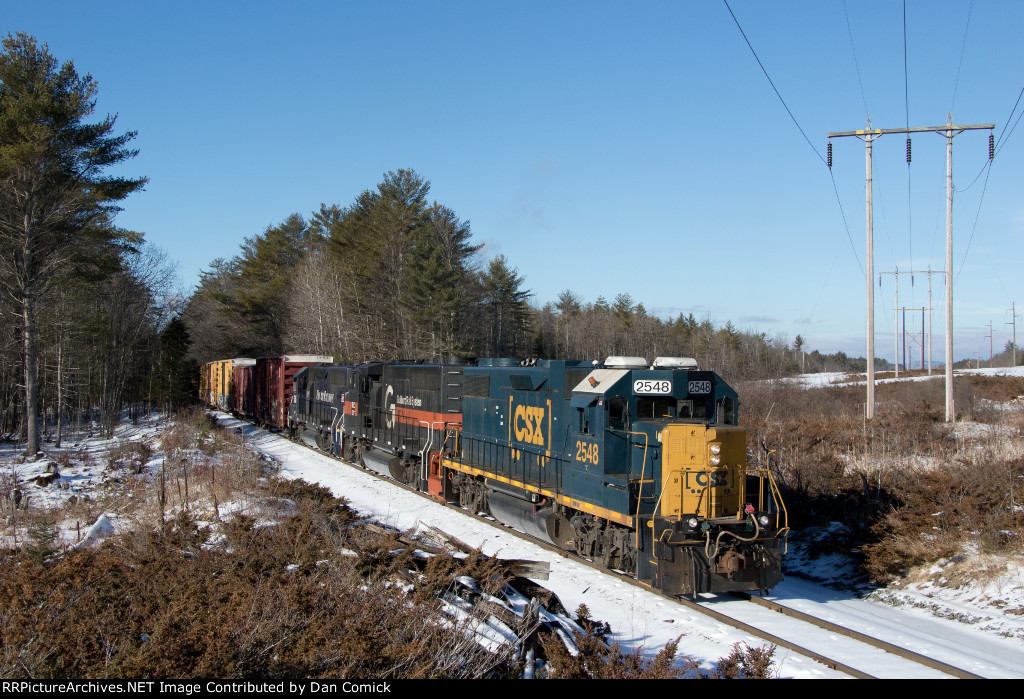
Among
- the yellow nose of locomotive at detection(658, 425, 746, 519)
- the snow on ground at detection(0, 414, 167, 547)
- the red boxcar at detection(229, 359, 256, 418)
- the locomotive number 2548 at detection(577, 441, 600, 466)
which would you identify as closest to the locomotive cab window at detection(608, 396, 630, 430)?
the locomotive number 2548 at detection(577, 441, 600, 466)

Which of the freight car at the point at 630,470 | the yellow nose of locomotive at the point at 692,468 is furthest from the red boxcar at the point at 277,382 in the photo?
the yellow nose of locomotive at the point at 692,468

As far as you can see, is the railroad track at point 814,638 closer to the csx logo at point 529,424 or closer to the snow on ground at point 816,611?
the snow on ground at point 816,611

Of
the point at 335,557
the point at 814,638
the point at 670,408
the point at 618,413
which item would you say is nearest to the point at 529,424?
the point at 618,413

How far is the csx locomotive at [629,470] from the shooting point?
9.35 metres

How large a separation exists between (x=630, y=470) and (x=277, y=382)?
25.2 m

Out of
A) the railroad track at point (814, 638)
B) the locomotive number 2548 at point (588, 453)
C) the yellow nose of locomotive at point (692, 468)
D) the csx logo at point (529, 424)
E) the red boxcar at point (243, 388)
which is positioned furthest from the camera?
the red boxcar at point (243, 388)

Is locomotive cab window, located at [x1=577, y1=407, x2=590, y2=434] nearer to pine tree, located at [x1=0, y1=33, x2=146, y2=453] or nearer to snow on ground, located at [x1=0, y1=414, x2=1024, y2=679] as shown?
snow on ground, located at [x1=0, y1=414, x2=1024, y2=679]

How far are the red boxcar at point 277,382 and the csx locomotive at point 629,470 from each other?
697 inches

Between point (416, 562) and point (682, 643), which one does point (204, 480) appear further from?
point (682, 643)

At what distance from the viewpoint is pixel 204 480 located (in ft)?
58.2

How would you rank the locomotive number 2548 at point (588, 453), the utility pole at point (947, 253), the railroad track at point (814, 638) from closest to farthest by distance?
the railroad track at point (814, 638)
the locomotive number 2548 at point (588, 453)
the utility pole at point (947, 253)

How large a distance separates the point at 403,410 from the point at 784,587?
37.3 ft

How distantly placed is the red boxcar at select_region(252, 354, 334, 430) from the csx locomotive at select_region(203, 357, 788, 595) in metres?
17.7
